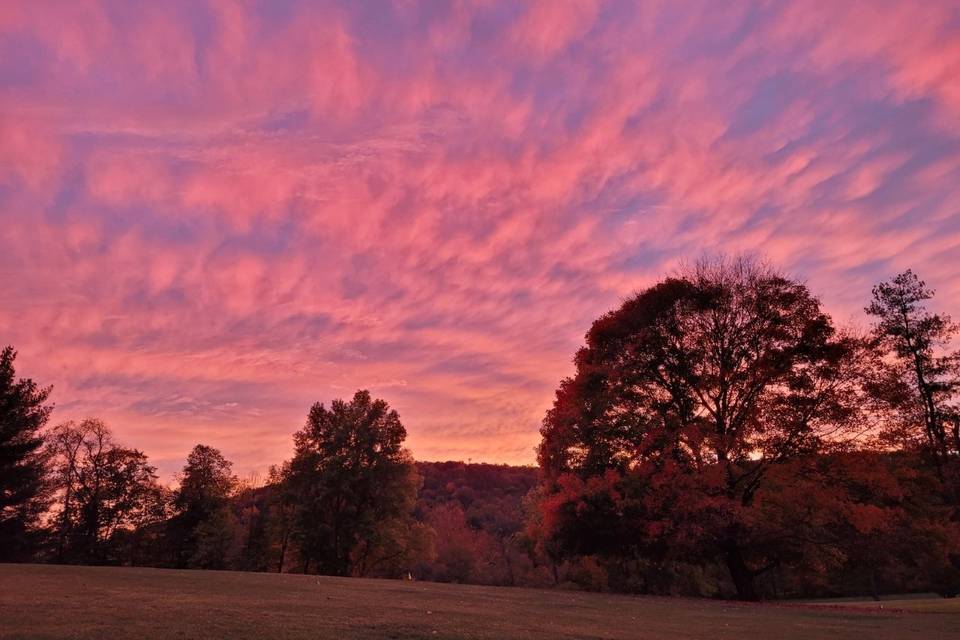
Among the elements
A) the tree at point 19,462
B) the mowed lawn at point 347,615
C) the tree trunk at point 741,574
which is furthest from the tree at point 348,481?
the tree trunk at point 741,574

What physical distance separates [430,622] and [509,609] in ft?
22.8

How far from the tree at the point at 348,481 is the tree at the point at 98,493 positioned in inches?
762

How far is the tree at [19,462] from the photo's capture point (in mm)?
43844

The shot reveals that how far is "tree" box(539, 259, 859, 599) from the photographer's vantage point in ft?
112

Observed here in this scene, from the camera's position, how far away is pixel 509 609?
838 inches

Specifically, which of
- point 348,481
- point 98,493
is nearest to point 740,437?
point 348,481

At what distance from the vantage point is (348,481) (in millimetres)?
58719

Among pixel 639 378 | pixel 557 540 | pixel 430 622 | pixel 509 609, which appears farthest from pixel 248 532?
pixel 430 622

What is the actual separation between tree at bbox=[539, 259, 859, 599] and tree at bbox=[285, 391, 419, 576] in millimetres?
24775

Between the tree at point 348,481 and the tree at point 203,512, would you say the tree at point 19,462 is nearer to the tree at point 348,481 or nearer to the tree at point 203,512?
the tree at point 203,512

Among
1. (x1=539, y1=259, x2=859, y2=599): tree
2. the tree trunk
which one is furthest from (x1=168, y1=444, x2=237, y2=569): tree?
the tree trunk

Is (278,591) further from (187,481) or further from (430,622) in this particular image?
(187,481)

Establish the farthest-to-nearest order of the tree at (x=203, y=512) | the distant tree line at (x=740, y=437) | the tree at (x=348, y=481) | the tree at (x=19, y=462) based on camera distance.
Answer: the tree at (x=203, y=512) < the tree at (x=348, y=481) < the tree at (x=19, y=462) < the distant tree line at (x=740, y=437)

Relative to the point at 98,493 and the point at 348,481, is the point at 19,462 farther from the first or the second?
the point at 348,481
